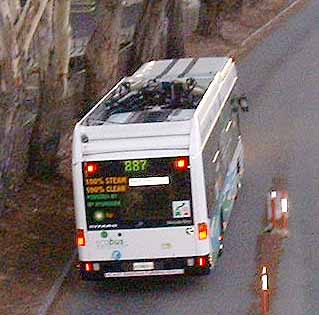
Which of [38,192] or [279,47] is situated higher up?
[279,47]

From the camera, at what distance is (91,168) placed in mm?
19047

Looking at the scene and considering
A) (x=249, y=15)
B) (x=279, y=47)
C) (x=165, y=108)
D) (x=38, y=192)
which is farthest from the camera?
(x=249, y=15)

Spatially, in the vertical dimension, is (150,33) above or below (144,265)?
above

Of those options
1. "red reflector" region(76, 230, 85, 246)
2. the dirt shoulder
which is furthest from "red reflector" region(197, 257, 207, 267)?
the dirt shoulder

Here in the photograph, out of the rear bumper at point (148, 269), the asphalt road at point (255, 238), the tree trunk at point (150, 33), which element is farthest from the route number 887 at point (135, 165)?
the tree trunk at point (150, 33)

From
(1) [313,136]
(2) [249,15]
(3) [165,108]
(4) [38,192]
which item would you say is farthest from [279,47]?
(3) [165,108]

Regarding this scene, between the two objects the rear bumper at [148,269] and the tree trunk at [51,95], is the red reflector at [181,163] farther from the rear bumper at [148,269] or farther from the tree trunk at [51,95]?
the tree trunk at [51,95]

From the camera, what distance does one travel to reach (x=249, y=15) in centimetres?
5472

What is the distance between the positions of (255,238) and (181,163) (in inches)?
181

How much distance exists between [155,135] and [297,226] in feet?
18.8

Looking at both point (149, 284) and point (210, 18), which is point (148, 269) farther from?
point (210, 18)

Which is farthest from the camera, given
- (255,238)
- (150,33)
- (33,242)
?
(150,33)

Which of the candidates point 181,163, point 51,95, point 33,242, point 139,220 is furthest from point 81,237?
point 51,95

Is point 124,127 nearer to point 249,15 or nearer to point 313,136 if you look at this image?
point 313,136
